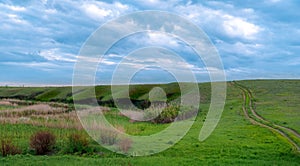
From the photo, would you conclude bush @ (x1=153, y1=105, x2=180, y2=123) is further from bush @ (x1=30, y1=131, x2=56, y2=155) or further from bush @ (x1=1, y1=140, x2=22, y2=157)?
bush @ (x1=1, y1=140, x2=22, y2=157)

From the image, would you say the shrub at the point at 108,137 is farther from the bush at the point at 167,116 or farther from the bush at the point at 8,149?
the bush at the point at 167,116

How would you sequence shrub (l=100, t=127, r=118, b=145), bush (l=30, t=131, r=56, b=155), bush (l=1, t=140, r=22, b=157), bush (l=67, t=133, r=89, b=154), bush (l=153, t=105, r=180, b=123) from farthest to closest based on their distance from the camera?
bush (l=153, t=105, r=180, b=123), shrub (l=100, t=127, r=118, b=145), bush (l=67, t=133, r=89, b=154), bush (l=30, t=131, r=56, b=155), bush (l=1, t=140, r=22, b=157)

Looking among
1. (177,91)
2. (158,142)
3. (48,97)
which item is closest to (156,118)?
(158,142)

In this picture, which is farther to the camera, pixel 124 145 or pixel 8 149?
pixel 124 145

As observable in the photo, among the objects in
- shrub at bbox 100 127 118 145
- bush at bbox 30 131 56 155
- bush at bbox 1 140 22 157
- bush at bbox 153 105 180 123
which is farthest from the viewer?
bush at bbox 153 105 180 123

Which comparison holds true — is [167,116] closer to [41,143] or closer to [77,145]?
[77,145]

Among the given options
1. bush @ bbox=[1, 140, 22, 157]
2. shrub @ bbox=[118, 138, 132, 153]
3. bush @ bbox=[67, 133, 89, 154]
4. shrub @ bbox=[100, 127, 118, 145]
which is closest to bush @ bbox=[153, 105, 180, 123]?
shrub @ bbox=[100, 127, 118, 145]

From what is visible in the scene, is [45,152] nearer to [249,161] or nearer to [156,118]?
[249,161]

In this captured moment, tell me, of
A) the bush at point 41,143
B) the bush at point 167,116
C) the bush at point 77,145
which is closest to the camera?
the bush at point 41,143

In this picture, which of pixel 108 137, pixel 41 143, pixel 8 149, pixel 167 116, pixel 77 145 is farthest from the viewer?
pixel 167 116

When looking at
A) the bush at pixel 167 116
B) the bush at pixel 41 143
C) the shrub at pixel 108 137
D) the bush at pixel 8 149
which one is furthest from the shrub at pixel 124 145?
the bush at pixel 167 116

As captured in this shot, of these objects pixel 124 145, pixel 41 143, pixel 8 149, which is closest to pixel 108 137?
pixel 124 145

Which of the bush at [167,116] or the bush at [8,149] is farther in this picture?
the bush at [167,116]

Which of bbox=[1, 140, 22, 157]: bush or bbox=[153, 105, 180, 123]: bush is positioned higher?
bbox=[153, 105, 180, 123]: bush
